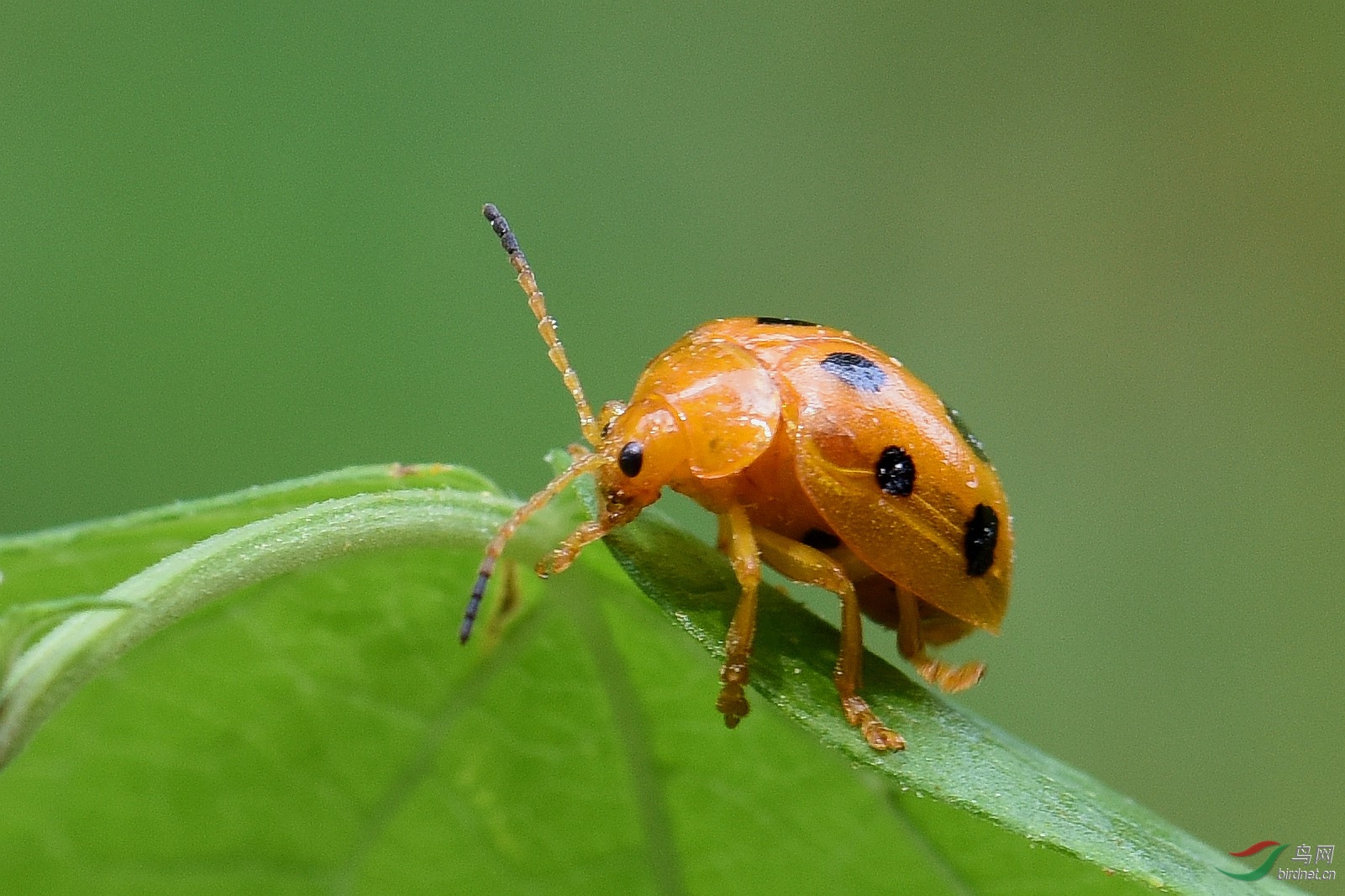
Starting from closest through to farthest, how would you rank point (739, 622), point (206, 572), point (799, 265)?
point (206, 572) < point (739, 622) < point (799, 265)

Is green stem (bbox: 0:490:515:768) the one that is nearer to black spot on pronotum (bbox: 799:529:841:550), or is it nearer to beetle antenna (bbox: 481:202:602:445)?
beetle antenna (bbox: 481:202:602:445)

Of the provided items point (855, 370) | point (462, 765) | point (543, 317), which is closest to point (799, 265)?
point (543, 317)

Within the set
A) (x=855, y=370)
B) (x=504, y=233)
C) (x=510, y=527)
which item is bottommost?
(x=510, y=527)

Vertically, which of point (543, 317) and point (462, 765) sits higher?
point (543, 317)

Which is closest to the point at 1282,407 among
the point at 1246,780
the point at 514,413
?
the point at 1246,780

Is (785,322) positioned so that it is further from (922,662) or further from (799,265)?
(799,265)

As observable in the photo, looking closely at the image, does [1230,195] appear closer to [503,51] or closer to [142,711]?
[503,51]
